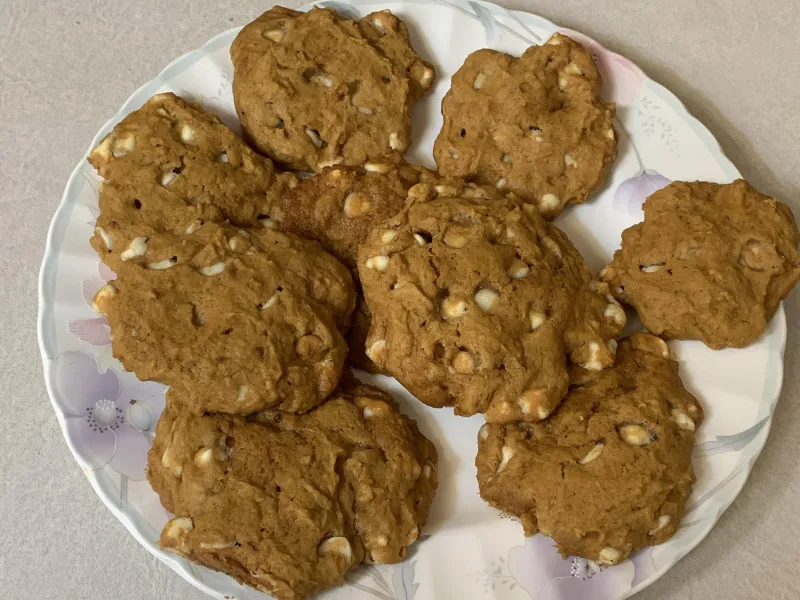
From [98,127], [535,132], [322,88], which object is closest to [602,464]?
[535,132]

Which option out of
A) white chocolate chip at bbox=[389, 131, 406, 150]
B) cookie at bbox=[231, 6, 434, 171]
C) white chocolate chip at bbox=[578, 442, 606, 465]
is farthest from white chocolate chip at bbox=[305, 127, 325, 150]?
white chocolate chip at bbox=[578, 442, 606, 465]

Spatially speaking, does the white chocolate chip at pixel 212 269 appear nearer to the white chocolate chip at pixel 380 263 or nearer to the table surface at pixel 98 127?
the white chocolate chip at pixel 380 263

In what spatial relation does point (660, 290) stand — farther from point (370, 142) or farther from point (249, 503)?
point (249, 503)

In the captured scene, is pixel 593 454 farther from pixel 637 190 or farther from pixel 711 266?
pixel 637 190

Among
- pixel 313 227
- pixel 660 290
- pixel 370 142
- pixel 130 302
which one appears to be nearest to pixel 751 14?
pixel 660 290

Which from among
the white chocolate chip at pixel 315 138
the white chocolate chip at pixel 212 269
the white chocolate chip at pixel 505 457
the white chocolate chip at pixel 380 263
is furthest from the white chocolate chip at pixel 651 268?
the white chocolate chip at pixel 212 269

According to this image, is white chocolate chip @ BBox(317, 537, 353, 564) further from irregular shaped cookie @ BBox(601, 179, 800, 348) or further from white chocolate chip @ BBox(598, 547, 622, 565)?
irregular shaped cookie @ BBox(601, 179, 800, 348)
